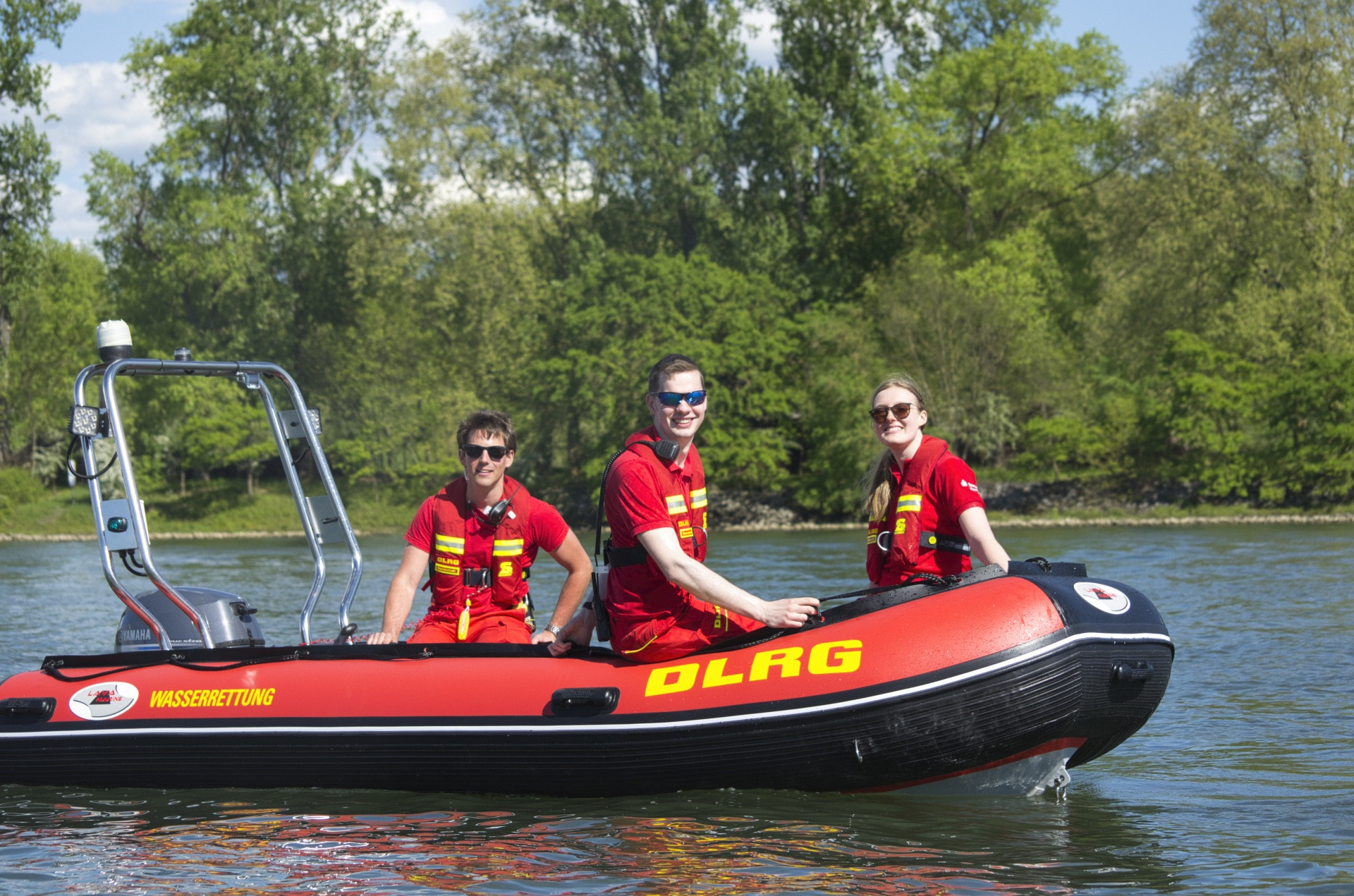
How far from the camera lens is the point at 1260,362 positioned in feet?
85.7

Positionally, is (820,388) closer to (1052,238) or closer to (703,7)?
(1052,238)

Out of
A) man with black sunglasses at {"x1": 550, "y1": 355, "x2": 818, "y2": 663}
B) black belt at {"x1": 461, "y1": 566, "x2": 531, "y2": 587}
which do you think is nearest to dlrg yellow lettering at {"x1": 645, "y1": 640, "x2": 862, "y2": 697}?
man with black sunglasses at {"x1": 550, "y1": 355, "x2": 818, "y2": 663}

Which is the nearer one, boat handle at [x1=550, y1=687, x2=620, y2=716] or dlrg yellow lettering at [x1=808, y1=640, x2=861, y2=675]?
dlrg yellow lettering at [x1=808, y1=640, x2=861, y2=675]

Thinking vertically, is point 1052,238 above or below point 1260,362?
above

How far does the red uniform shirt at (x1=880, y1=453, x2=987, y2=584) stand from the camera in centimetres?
481

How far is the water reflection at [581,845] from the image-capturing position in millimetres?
4148

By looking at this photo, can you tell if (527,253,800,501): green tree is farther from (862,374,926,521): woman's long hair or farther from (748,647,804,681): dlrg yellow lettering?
(748,647,804,681): dlrg yellow lettering

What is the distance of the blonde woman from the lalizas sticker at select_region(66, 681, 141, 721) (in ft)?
9.84

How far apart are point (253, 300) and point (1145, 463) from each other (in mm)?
21882

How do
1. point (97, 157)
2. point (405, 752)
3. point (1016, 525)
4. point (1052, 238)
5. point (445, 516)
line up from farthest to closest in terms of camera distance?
point (97, 157) → point (1052, 238) → point (1016, 525) → point (445, 516) → point (405, 752)

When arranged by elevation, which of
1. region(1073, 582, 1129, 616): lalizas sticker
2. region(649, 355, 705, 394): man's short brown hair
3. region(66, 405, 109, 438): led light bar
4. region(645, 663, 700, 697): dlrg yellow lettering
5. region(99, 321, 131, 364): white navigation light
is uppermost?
region(99, 321, 131, 364): white navigation light

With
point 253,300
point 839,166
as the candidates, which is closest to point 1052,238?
point 839,166

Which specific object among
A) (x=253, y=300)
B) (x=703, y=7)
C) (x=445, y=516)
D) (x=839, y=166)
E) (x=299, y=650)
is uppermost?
(x=703, y=7)

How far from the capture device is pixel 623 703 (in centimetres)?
484
